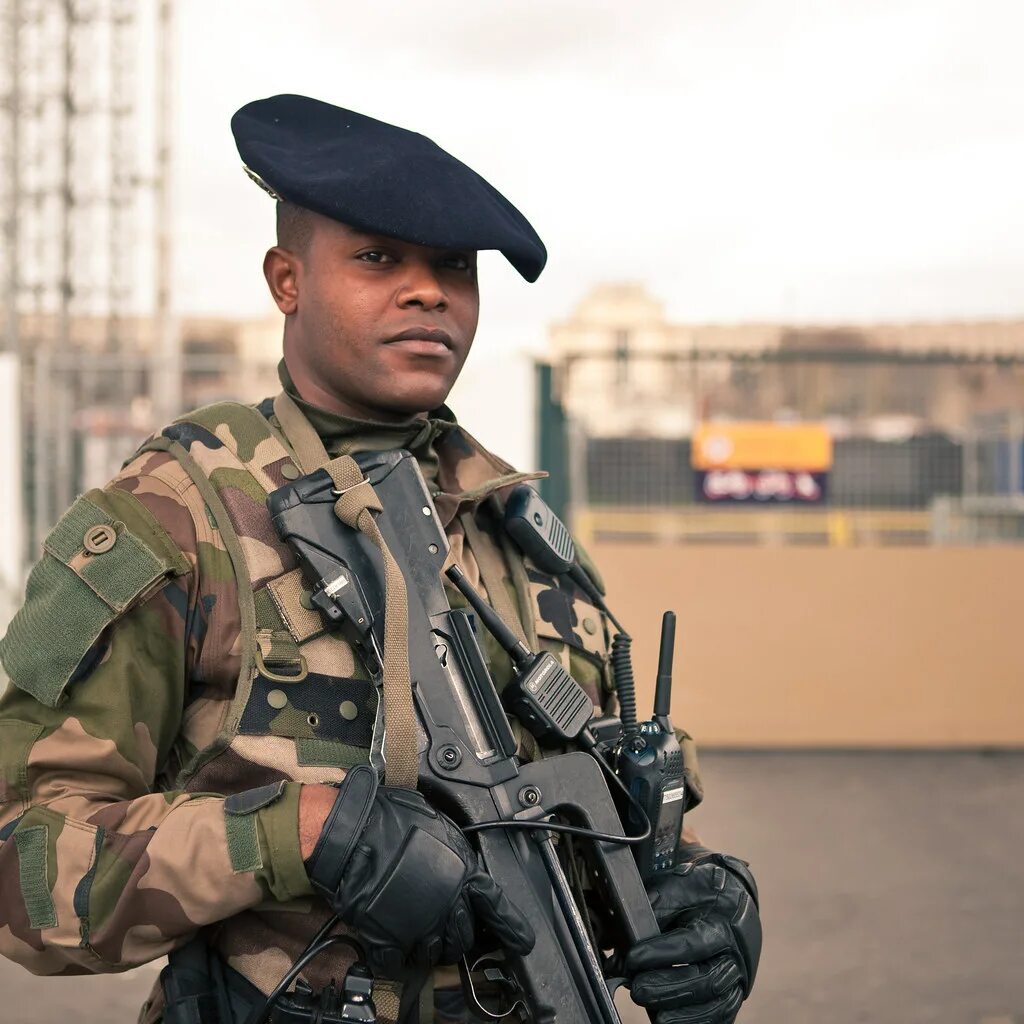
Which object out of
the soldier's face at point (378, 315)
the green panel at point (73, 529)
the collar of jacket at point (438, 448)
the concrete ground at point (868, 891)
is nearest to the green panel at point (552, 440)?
the concrete ground at point (868, 891)

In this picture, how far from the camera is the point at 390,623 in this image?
1.74 m

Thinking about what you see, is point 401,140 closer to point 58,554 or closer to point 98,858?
point 58,554

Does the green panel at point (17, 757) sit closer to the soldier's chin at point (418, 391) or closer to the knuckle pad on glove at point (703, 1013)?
the soldier's chin at point (418, 391)

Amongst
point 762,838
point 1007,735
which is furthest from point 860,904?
point 1007,735

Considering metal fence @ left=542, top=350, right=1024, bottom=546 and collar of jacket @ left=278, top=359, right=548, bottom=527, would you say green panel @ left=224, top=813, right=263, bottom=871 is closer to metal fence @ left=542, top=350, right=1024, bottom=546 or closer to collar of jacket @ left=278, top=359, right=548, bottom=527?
collar of jacket @ left=278, top=359, right=548, bottom=527

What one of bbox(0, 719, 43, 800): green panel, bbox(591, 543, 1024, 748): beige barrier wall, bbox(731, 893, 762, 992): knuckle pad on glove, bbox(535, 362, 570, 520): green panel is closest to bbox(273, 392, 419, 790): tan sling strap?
bbox(0, 719, 43, 800): green panel

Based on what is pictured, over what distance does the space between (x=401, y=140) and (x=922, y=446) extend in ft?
22.2

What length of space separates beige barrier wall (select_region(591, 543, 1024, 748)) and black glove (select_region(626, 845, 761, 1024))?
20.2ft

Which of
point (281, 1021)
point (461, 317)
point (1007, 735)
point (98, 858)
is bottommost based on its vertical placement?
point (1007, 735)

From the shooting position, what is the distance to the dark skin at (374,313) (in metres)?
1.87

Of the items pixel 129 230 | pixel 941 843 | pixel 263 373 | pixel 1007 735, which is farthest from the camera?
pixel 129 230

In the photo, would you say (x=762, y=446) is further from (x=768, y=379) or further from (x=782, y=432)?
(x=768, y=379)

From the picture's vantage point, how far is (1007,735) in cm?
816

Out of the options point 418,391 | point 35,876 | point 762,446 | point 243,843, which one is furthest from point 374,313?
point 762,446
